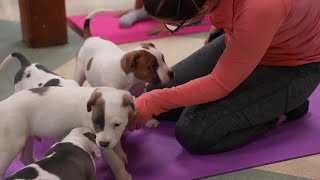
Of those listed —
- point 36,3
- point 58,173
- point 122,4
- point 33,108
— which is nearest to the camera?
point 58,173

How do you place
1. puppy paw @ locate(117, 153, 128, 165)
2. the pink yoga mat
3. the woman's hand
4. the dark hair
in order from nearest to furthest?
the dark hair < the woman's hand < puppy paw @ locate(117, 153, 128, 165) < the pink yoga mat

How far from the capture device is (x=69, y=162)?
58.8 inches

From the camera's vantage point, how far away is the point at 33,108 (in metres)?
1.79

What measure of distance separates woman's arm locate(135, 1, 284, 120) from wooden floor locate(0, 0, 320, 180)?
1.36 feet

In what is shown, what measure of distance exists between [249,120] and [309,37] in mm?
438

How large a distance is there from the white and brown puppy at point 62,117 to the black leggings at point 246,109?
12.9 inches

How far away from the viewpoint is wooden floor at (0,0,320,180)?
193 cm

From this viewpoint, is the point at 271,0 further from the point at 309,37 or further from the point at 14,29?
the point at 14,29

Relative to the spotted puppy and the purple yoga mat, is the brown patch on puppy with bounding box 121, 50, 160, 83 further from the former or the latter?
the purple yoga mat

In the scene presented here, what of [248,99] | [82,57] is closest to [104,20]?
[82,57]

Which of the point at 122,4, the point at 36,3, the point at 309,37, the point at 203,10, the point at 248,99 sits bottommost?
the point at 122,4

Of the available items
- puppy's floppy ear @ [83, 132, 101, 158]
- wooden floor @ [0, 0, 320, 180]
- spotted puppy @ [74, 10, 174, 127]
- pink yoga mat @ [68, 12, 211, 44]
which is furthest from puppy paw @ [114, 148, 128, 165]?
pink yoga mat @ [68, 12, 211, 44]

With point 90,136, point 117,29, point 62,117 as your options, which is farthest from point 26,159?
point 117,29

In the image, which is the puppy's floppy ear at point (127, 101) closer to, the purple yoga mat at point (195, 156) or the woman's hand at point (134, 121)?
the woman's hand at point (134, 121)
